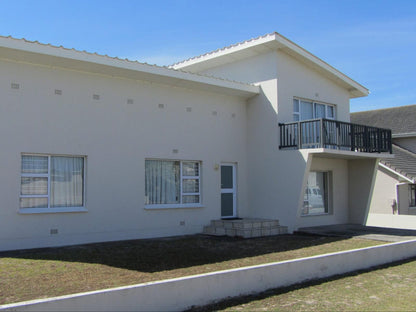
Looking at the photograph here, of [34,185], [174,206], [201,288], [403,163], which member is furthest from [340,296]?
[403,163]

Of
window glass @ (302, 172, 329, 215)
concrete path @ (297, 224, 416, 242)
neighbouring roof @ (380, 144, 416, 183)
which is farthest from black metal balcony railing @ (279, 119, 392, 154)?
neighbouring roof @ (380, 144, 416, 183)

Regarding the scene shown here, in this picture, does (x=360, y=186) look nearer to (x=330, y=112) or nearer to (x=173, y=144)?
(x=330, y=112)

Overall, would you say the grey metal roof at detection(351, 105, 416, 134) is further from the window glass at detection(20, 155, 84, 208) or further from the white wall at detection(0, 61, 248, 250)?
the window glass at detection(20, 155, 84, 208)

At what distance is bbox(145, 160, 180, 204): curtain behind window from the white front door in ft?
6.25

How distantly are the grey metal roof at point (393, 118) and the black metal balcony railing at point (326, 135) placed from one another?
12.0 m

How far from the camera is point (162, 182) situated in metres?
13.4

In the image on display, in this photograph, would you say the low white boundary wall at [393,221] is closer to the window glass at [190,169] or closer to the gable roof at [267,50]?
the gable roof at [267,50]

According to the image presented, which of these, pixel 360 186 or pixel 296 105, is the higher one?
pixel 296 105

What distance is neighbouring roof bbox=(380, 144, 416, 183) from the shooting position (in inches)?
834

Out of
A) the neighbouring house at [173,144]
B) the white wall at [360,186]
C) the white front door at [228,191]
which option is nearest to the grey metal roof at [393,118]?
the neighbouring house at [173,144]

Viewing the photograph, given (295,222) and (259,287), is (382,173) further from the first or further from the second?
(259,287)

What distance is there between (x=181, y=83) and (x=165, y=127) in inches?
57.2

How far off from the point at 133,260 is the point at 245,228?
493 cm

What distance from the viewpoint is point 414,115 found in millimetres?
27078
